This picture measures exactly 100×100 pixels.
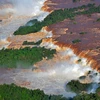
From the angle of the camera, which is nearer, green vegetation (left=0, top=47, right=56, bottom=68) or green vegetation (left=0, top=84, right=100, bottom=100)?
green vegetation (left=0, top=84, right=100, bottom=100)

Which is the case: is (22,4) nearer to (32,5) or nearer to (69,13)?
(32,5)

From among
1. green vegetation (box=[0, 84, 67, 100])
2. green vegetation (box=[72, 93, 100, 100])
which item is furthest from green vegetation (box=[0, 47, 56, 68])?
green vegetation (box=[72, 93, 100, 100])

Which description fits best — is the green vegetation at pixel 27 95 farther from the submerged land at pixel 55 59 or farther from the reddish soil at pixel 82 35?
the reddish soil at pixel 82 35

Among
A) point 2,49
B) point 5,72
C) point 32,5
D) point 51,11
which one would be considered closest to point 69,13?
point 51,11

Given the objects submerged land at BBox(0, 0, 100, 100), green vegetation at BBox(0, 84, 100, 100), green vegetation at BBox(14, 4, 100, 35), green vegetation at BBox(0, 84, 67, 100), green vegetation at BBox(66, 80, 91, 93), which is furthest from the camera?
green vegetation at BBox(14, 4, 100, 35)

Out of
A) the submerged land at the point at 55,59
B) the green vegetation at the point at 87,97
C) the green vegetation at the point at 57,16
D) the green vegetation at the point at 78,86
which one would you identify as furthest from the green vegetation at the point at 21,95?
the green vegetation at the point at 57,16

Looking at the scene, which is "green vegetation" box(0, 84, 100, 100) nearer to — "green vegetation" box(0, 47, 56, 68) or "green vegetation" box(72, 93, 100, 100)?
"green vegetation" box(72, 93, 100, 100)
